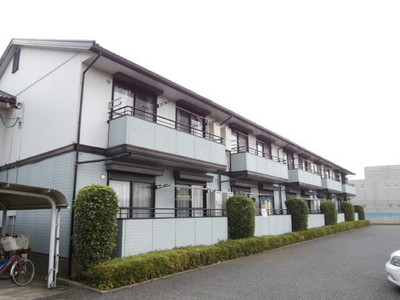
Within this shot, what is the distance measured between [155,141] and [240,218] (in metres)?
5.25

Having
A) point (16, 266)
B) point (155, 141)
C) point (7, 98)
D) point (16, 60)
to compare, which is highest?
point (16, 60)

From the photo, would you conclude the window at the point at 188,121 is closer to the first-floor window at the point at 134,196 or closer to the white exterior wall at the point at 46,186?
the first-floor window at the point at 134,196

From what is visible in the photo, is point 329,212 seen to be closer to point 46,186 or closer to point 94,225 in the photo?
point 94,225

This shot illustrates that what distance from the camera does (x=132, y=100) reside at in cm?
1156

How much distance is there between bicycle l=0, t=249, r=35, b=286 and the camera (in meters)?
8.14

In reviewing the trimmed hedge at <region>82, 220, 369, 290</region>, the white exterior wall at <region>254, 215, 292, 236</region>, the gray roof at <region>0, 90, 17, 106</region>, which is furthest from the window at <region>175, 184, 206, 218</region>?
the gray roof at <region>0, 90, 17, 106</region>

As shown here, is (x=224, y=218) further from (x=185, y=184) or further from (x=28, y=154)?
(x=28, y=154)

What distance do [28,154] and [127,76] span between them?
16.8 ft

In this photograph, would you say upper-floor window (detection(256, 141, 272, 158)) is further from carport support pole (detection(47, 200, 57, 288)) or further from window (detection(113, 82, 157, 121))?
carport support pole (detection(47, 200, 57, 288))

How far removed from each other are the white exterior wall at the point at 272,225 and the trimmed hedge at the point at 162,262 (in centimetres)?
109

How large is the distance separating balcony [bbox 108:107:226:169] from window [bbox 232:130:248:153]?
3.77m

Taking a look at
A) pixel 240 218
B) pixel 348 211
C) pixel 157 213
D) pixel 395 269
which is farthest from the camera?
pixel 348 211

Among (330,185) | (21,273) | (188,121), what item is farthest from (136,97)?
(330,185)

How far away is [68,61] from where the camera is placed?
10.9m
